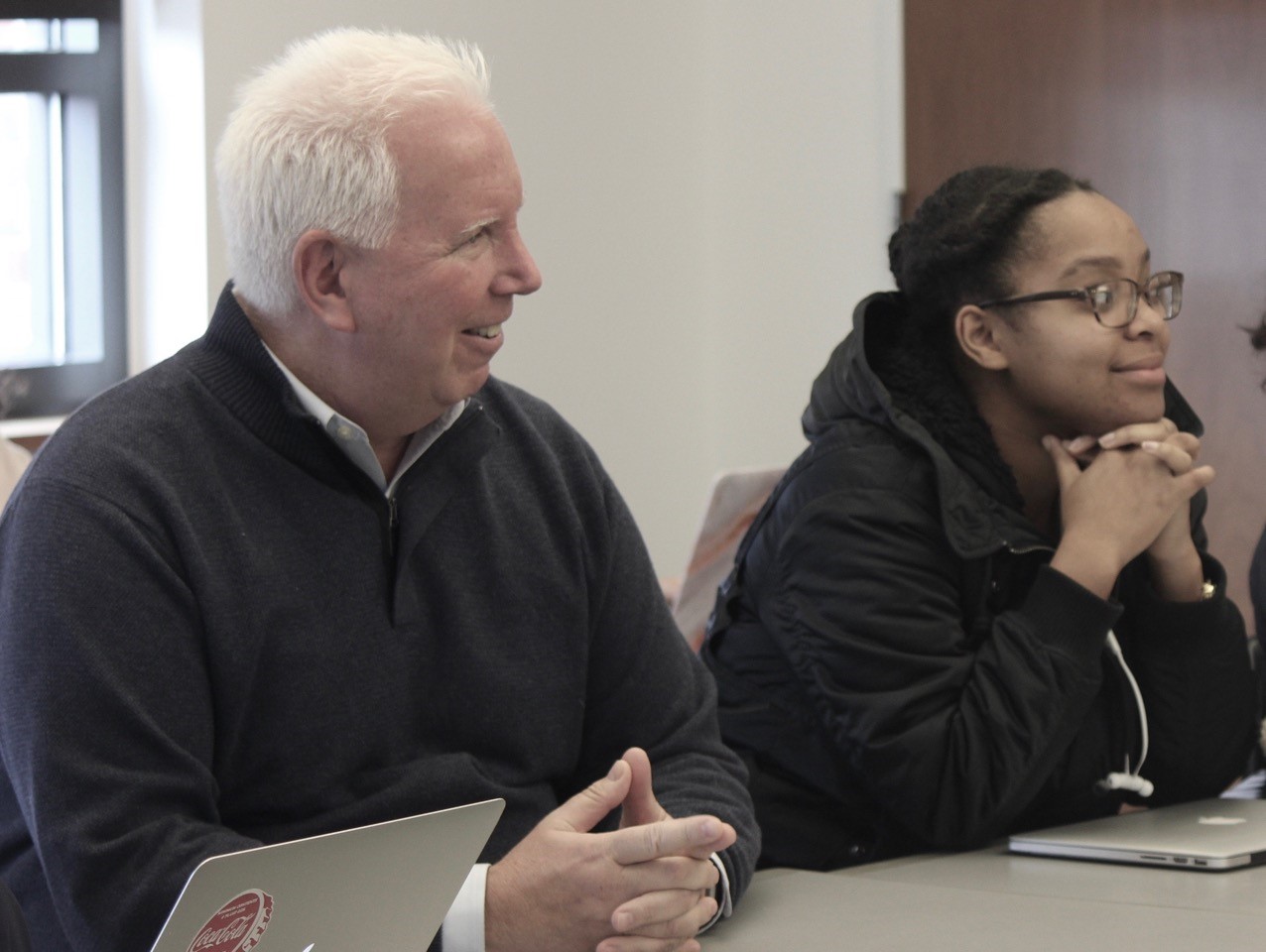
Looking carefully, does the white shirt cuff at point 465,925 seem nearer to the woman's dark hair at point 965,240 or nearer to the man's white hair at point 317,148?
the man's white hair at point 317,148

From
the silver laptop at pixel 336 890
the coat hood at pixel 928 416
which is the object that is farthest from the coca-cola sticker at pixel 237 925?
the coat hood at pixel 928 416

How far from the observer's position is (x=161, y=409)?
1.37 m

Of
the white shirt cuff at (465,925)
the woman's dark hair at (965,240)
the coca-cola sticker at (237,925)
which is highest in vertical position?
the woman's dark hair at (965,240)

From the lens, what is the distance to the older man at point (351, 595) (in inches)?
48.7

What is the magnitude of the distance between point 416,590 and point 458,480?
125 millimetres

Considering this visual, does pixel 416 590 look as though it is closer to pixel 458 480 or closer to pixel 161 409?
pixel 458 480

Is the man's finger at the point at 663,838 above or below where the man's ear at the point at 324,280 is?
below

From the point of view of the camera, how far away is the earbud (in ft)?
5.95

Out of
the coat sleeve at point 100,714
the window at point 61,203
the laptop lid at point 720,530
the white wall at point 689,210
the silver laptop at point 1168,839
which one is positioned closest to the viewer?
the coat sleeve at point 100,714

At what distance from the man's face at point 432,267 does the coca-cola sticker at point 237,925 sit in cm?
59

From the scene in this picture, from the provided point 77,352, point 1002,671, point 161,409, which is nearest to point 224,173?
point 161,409

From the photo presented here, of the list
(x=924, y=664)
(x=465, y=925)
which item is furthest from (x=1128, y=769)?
(x=465, y=925)

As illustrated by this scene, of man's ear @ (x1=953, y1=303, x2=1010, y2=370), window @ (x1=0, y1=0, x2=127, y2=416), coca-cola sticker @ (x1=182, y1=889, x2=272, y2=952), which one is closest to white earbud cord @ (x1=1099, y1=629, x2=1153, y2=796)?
man's ear @ (x1=953, y1=303, x2=1010, y2=370)

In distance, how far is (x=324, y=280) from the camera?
1.44 m
